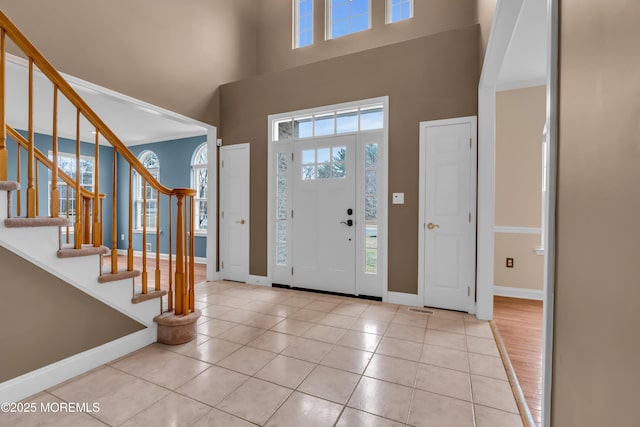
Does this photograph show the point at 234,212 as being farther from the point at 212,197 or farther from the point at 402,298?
the point at 402,298

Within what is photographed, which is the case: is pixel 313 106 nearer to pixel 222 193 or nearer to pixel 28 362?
pixel 222 193

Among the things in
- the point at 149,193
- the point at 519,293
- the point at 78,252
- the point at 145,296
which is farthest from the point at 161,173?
the point at 519,293

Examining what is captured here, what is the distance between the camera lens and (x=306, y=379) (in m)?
1.95

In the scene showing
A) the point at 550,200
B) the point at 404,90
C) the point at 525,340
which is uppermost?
the point at 404,90

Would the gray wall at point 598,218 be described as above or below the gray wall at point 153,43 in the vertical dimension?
below

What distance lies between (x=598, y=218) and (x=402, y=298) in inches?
112

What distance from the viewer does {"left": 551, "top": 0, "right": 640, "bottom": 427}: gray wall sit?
0.66 metres

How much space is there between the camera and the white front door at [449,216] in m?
3.15

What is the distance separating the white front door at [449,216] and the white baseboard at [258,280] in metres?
2.15

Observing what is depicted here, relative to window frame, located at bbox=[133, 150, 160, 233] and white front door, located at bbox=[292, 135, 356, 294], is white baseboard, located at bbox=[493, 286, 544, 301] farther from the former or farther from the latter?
window frame, located at bbox=[133, 150, 160, 233]

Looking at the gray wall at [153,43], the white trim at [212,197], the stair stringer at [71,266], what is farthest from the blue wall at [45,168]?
the stair stringer at [71,266]

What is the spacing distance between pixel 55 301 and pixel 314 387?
5.59 feet

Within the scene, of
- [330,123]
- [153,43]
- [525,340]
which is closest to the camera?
[525,340]

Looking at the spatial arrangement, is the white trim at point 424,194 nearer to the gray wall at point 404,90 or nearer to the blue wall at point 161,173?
the gray wall at point 404,90
